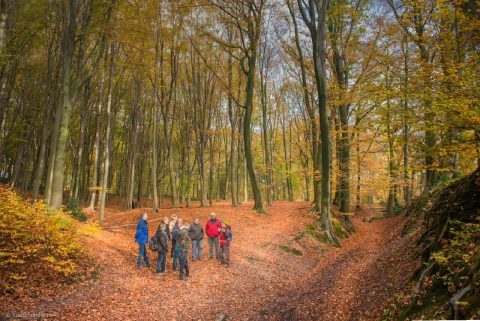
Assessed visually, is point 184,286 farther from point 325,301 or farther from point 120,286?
point 325,301

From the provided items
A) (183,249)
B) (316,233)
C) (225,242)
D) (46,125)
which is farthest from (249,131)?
(46,125)

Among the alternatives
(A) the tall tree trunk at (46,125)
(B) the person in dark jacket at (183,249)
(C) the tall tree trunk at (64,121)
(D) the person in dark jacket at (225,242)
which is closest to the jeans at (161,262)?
(B) the person in dark jacket at (183,249)

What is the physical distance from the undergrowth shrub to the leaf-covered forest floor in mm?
545

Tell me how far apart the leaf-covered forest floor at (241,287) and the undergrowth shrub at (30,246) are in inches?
21.5

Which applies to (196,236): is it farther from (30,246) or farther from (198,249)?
(30,246)

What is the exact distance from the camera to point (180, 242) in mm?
11016

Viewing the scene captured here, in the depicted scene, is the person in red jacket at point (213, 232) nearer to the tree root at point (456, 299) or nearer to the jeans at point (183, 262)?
the jeans at point (183, 262)

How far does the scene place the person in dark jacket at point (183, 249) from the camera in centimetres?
1067

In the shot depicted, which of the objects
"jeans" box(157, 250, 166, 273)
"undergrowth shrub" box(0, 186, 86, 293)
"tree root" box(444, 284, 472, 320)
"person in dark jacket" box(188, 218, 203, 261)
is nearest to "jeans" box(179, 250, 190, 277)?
"jeans" box(157, 250, 166, 273)

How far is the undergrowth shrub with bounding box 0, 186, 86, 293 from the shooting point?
24.7 feet

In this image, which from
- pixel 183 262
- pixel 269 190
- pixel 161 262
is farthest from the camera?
pixel 269 190

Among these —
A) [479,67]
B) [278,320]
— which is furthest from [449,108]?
[278,320]

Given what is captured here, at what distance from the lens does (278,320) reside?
8203 millimetres

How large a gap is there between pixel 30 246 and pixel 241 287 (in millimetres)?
6233
